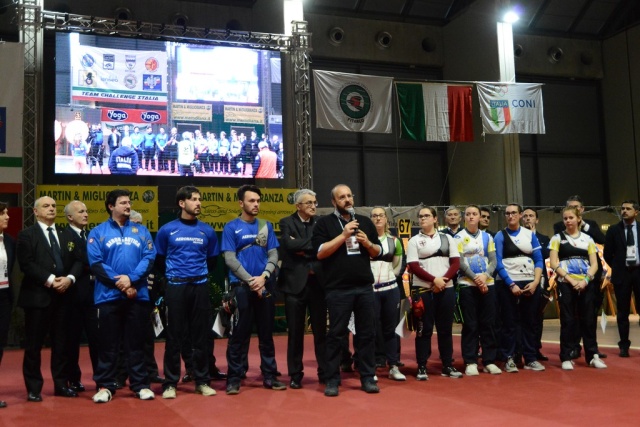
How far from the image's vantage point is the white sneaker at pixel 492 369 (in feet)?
20.5

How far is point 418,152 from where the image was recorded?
1694cm

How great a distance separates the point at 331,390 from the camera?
5.28 m

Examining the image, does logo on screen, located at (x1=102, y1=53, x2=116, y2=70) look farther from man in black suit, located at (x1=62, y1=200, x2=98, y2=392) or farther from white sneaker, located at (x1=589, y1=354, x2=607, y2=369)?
white sneaker, located at (x1=589, y1=354, x2=607, y2=369)

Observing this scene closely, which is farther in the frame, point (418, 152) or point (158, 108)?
point (418, 152)

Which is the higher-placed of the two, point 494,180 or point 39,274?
point 494,180

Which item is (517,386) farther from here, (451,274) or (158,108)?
(158,108)

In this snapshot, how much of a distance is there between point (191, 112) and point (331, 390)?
25.8 ft

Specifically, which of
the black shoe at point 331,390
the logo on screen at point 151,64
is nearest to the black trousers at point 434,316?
the black shoe at point 331,390

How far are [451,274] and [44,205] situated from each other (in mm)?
3488

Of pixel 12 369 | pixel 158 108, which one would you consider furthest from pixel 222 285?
pixel 12 369

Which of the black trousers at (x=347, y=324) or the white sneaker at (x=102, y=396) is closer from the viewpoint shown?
the white sneaker at (x=102, y=396)

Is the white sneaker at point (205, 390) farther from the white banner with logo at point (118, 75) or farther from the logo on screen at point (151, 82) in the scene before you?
the logo on screen at point (151, 82)

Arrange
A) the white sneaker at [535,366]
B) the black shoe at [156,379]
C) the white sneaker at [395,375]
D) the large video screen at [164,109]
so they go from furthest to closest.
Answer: the large video screen at [164,109]
the white sneaker at [535,366]
the black shoe at [156,379]
the white sneaker at [395,375]

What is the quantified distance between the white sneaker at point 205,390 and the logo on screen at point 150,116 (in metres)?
7.23
